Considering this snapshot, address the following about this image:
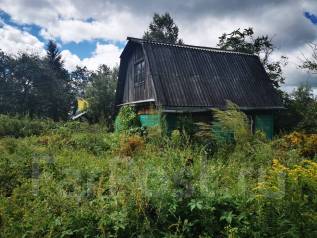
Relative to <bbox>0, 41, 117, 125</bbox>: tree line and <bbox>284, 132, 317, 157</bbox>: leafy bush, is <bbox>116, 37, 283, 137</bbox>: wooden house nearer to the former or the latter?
<bbox>284, 132, 317, 157</bbox>: leafy bush

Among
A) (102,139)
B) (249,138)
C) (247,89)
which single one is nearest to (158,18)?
(247,89)

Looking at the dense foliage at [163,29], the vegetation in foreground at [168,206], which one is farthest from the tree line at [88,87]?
the vegetation in foreground at [168,206]

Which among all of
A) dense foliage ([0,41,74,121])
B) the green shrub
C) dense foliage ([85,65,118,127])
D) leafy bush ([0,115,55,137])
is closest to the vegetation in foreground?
the green shrub

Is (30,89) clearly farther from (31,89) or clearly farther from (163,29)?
(163,29)

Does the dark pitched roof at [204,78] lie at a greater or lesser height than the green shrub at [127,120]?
greater

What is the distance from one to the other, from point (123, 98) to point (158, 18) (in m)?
22.5

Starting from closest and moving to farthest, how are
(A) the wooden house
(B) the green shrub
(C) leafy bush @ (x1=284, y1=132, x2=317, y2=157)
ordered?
(C) leafy bush @ (x1=284, y1=132, x2=317, y2=157) < (A) the wooden house < (B) the green shrub

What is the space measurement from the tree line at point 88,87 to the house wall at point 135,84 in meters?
1.97

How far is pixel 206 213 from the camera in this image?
3.40 metres

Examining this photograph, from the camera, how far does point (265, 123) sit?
14.9 meters

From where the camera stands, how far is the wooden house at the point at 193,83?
41.6 ft

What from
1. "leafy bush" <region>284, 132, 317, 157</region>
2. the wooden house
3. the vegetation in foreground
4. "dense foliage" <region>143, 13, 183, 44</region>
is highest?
"dense foliage" <region>143, 13, 183, 44</region>

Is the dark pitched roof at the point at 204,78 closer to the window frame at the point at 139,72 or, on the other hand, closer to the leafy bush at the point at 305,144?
the window frame at the point at 139,72

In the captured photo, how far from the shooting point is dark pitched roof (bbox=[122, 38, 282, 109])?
1284 cm
